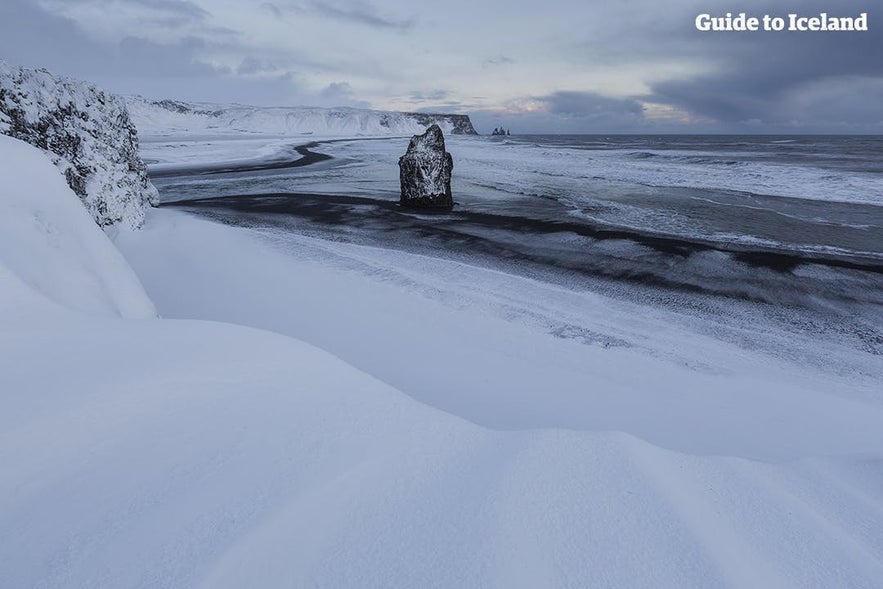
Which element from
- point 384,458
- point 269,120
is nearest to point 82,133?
point 384,458

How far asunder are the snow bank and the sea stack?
9.40 metres

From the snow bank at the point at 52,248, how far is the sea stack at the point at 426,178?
30.8ft

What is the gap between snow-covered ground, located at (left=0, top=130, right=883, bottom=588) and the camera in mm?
1568

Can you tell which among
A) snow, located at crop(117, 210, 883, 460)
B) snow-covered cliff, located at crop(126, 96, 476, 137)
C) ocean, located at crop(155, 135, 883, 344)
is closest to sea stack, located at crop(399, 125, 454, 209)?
ocean, located at crop(155, 135, 883, 344)

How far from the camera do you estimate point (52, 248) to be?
11.7ft

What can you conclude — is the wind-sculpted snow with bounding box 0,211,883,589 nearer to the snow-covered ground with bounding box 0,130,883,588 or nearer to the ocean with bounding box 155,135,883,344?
the snow-covered ground with bounding box 0,130,883,588

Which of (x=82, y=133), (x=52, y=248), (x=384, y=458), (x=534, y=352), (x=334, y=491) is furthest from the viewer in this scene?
(x=82, y=133)

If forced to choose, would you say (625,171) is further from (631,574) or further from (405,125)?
(405,125)

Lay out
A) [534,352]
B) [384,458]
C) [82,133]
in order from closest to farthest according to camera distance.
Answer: [384,458], [534,352], [82,133]

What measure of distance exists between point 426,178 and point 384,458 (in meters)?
11.6

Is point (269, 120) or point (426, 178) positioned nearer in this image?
point (426, 178)

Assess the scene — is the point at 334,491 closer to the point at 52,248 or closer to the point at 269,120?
the point at 52,248

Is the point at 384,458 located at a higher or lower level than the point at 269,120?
lower

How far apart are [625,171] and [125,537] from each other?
26.7 metres
